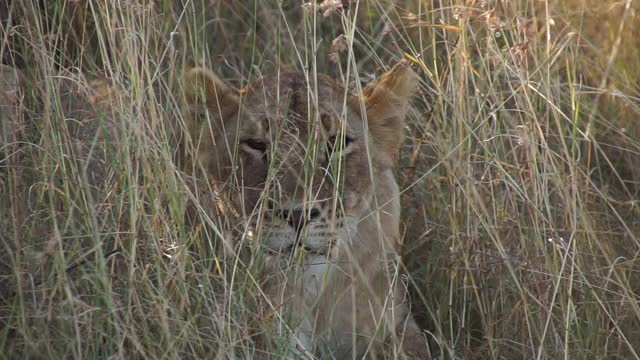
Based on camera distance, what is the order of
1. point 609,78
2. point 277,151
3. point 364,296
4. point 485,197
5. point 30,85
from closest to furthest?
point 277,151 → point 30,85 → point 364,296 → point 485,197 → point 609,78

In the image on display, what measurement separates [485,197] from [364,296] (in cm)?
83

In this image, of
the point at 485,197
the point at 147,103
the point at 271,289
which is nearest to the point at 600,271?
the point at 485,197

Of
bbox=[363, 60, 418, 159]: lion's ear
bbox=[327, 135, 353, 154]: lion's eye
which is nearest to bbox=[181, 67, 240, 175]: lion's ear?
bbox=[327, 135, 353, 154]: lion's eye

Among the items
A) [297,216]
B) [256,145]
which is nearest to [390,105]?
[256,145]

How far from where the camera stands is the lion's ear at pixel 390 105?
4.43 metres

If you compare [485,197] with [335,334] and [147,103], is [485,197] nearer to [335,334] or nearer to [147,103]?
[335,334]

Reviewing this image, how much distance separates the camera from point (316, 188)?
391 centimetres

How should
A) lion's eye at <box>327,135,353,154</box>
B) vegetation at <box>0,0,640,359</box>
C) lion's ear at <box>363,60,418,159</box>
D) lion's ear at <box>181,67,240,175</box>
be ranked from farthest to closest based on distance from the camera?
lion's ear at <box>363,60,418,159</box>
lion's ear at <box>181,67,240,175</box>
lion's eye at <box>327,135,353,154</box>
vegetation at <box>0,0,640,359</box>

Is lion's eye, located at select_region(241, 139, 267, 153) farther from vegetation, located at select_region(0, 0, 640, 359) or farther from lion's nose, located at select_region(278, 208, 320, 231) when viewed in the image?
lion's nose, located at select_region(278, 208, 320, 231)

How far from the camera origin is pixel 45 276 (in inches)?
132

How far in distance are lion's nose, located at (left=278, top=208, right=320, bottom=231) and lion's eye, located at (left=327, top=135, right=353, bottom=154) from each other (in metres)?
0.26

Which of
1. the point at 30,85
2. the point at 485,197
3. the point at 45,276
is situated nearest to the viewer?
the point at 45,276

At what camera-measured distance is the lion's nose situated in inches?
146

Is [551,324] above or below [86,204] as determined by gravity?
below
